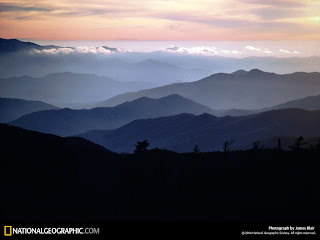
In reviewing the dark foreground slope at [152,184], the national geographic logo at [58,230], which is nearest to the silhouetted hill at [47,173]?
the dark foreground slope at [152,184]

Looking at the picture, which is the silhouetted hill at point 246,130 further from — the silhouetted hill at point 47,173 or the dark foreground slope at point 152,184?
the silhouetted hill at point 47,173

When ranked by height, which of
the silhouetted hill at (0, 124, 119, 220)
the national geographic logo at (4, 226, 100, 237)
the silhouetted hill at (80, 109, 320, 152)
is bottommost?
the national geographic logo at (4, 226, 100, 237)

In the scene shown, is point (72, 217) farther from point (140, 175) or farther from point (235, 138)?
point (235, 138)

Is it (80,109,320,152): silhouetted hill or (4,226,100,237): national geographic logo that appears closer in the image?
(4,226,100,237): national geographic logo

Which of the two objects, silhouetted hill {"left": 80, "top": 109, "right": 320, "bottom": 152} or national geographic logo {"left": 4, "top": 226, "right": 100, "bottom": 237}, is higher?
silhouetted hill {"left": 80, "top": 109, "right": 320, "bottom": 152}

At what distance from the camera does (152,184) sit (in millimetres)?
51656

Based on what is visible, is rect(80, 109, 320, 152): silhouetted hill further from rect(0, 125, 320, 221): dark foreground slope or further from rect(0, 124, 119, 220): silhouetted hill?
rect(0, 124, 119, 220): silhouetted hill

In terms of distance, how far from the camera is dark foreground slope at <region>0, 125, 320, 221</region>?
4562 centimetres

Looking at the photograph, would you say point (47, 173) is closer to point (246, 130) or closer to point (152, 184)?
point (152, 184)

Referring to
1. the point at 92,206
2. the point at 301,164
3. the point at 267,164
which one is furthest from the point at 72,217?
the point at 301,164

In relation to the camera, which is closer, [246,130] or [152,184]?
[152,184]

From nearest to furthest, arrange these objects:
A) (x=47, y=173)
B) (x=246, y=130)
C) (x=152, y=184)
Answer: (x=152, y=184) → (x=47, y=173) → (x=246, y=130)

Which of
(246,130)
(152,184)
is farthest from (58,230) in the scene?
(246,130)

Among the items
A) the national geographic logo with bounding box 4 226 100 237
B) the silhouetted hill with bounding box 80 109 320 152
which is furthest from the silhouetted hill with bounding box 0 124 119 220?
the silhouetted hill with bounding box 80 109 320 152
